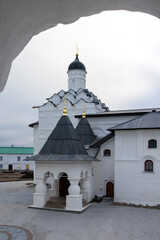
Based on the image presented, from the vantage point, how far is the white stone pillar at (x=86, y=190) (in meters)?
12.6

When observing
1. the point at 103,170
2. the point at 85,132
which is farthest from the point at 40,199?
the point at 85,132

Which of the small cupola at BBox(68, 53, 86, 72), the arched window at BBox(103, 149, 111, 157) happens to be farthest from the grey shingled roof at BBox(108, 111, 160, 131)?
the small cupola at BBox(68, 53, 86, 72)

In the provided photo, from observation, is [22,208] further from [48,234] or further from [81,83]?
[81,83]

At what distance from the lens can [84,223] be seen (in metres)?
8.97

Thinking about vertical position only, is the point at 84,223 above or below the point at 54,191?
below

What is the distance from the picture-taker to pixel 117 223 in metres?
9.00

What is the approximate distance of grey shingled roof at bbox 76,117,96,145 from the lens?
1541cm

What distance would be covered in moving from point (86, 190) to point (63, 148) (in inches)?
108

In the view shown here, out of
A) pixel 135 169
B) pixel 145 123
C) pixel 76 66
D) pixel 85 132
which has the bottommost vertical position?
pixel 135 169

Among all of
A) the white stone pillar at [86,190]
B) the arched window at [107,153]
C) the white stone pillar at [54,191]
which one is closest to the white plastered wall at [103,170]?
the arched window at [107,153]

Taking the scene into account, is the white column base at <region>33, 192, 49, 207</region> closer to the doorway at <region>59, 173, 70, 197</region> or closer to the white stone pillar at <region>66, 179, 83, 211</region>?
the white stone pillar at <region>66, 179, 83, 211</region>

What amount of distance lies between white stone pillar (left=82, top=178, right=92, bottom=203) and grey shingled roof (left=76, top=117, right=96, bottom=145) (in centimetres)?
310

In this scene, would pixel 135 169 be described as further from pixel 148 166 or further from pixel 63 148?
pixel 63 148

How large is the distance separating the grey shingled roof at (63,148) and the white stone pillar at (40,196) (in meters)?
1.31
